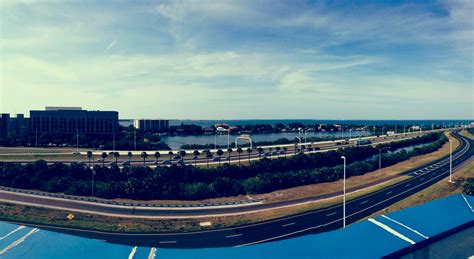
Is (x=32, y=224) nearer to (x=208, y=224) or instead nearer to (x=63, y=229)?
(x=63, y=229)

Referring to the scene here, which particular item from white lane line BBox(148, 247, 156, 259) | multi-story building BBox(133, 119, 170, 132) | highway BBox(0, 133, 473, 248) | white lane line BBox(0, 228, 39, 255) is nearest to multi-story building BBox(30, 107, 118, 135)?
multi-story building BBox(133, 119, 170, 132)

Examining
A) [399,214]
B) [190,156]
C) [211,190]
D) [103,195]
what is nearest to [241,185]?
[211,190]

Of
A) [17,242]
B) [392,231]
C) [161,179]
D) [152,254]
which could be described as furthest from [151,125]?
[392,231]

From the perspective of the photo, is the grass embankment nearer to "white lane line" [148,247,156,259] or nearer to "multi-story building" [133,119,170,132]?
"white lane line" [148,247,156,259]

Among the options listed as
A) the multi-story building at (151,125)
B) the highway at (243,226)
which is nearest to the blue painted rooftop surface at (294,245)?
the highway at (243,226)

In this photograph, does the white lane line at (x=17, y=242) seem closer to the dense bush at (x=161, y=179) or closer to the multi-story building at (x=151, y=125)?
the dense bush at (x=161, y=179)
